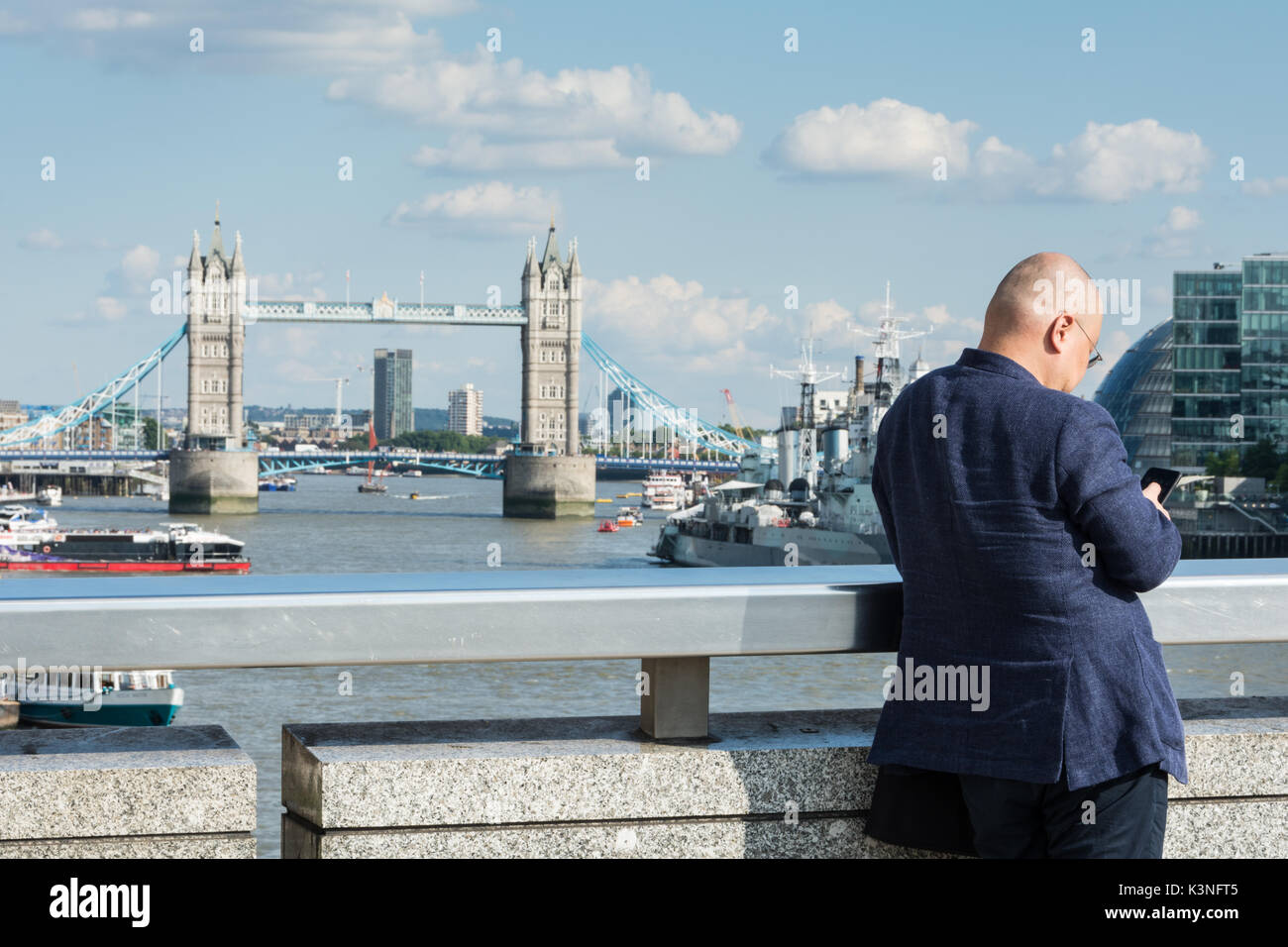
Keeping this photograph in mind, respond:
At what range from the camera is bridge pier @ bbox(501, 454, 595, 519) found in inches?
2586

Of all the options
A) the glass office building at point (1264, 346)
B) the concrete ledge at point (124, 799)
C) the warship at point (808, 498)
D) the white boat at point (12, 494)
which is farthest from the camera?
the white boat at point (12, 494)

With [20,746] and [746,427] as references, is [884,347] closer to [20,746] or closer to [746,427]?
[20,746]

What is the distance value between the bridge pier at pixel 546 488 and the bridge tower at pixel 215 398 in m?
10.5

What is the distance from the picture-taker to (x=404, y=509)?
68188 millimetres

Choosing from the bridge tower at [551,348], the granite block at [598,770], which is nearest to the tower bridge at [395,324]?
the bridge tower at [551,348]

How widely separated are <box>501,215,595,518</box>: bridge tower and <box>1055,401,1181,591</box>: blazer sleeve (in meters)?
64.6

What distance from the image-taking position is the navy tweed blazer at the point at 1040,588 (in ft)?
5.34

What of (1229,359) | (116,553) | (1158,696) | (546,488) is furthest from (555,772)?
(546,488)

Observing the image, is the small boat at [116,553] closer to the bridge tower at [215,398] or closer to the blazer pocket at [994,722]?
the bridge tower at [215,398]

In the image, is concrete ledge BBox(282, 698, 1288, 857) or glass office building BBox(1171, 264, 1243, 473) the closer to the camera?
concrete ledge BBox(282, 698, 1288, 857)

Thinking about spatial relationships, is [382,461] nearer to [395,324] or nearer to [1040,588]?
[395,324]

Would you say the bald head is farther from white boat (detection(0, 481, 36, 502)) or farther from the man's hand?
white boat (detection(0, 481, 36, 502))

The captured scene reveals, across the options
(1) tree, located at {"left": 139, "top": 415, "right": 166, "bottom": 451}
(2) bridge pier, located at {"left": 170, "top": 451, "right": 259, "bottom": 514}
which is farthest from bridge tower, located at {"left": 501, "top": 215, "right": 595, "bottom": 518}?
(1) tree, located at {"left": 139, "top": 415, "right": 166, "bottom": 451}
